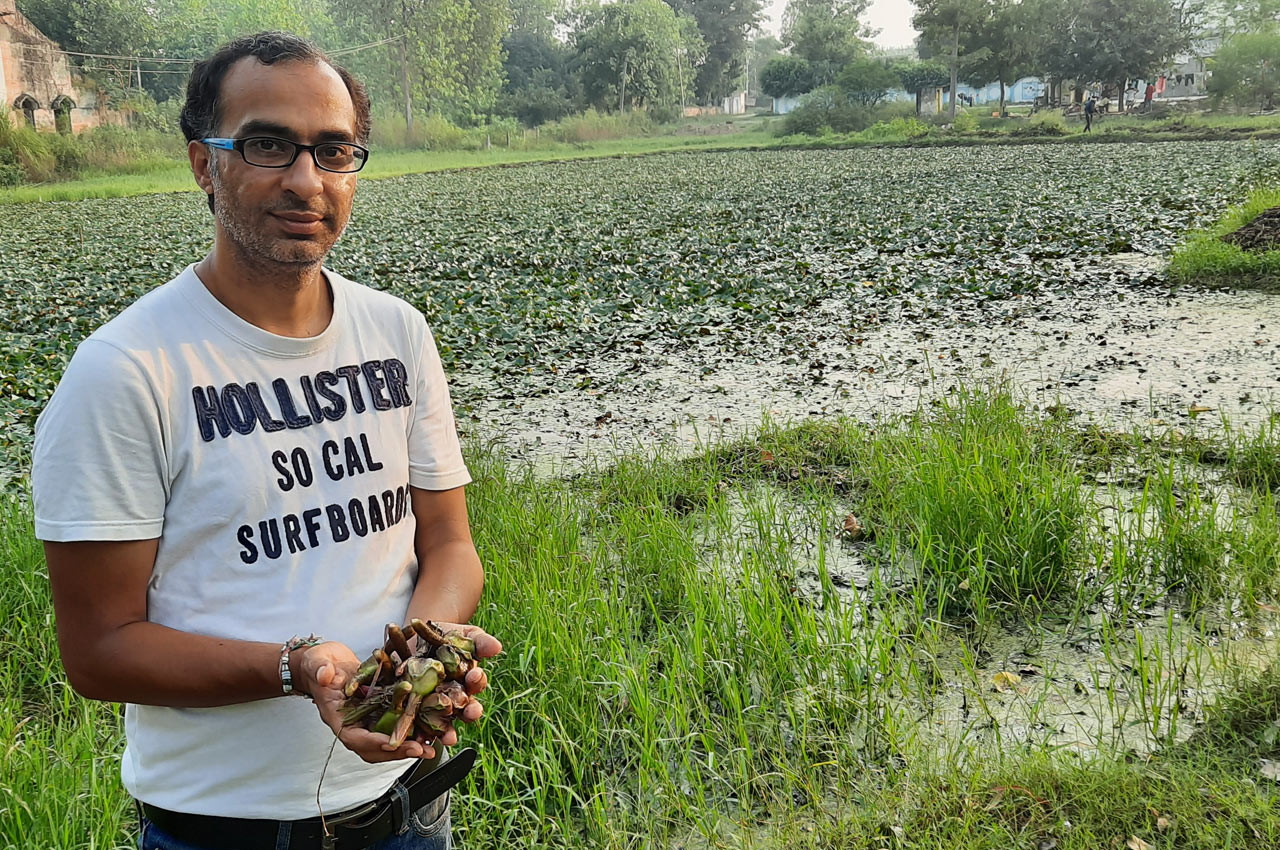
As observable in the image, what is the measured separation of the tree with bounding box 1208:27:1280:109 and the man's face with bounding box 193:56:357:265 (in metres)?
48.1

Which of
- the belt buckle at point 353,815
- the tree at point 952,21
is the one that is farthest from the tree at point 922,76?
the belt buckle at point 353,815

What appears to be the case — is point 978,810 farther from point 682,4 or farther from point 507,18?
point 682,4

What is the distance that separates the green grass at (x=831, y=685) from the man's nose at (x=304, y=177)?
1.65 meters

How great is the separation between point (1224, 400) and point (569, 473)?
370 centimetres

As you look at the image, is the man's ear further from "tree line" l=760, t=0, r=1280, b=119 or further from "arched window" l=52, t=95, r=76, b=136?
"tree line" l=760, t=0, r=1280, b=119

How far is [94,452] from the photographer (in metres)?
1.20

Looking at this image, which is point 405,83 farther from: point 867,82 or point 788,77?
point 867,82

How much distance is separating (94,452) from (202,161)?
51cm

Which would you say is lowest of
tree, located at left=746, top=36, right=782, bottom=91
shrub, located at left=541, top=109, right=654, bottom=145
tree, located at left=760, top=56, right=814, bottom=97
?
shrub, located at left=541, top=109, right=654, bottom=145

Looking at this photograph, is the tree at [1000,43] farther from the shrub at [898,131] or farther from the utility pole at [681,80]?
the utility pole at [681,80]

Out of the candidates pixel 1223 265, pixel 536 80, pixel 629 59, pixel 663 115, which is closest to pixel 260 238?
pixel 1223 265

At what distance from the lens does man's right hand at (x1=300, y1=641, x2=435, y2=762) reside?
1.18m

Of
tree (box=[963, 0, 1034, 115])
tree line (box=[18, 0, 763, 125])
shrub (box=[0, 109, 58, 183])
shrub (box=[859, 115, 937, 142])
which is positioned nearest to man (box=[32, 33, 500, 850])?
shrub (box=[0, 109, 58, 183])

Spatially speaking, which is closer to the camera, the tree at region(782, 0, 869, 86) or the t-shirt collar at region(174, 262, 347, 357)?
the t-shirt collar at region(174, 262, 347, 357)
